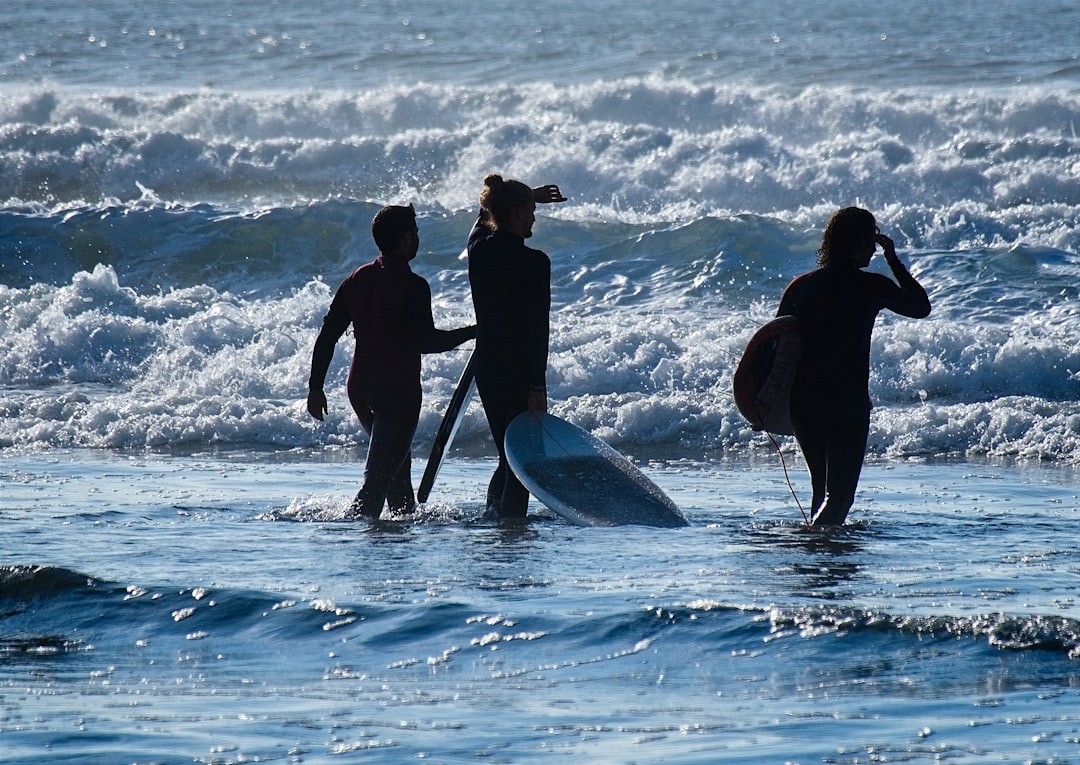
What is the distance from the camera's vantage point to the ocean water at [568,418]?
4.50 metres

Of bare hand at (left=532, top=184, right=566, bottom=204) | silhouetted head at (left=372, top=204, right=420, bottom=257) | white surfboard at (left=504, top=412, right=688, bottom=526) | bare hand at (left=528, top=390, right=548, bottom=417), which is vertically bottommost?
white surfboard at (left=504, top=412, right=688, bottom=526)

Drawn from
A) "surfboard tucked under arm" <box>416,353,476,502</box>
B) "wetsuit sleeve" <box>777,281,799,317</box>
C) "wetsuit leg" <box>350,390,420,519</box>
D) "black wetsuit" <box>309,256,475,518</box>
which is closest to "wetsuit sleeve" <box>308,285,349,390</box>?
"black wetsuit" <box>309,256,475,518</box>

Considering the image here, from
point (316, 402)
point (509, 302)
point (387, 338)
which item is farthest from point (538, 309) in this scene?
point (316, 402)

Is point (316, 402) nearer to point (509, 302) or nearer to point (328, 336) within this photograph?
point (328, 336)

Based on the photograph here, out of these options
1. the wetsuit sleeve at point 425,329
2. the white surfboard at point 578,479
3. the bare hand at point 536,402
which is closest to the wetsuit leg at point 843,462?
the white surfboard at point 578,479

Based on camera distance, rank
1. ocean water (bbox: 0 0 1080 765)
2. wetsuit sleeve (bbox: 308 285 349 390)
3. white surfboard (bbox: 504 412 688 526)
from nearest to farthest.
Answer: ocean water (bbox: 0 0 1080 765) → white surfboard (bbox: 504 412 688 526) → wetsuit sleeve (bbox: 308 285 349 390)

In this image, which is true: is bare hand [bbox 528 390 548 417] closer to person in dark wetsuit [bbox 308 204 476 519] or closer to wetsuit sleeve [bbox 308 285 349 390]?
person in dark wetsuit [bbox 308 204 476 519]

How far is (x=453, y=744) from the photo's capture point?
13.5ft

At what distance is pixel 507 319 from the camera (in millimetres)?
7195

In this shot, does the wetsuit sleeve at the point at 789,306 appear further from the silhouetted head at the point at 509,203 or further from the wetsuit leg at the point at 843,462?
Answer: the silhouetted head at the point at 509,203

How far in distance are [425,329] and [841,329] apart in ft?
6.35

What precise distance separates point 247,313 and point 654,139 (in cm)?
1018

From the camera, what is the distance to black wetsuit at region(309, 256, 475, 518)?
7.45m

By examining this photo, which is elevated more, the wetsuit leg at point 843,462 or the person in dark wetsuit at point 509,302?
the person in dark wetsuit at point 509,302
